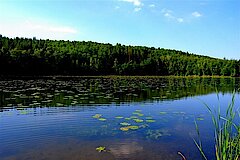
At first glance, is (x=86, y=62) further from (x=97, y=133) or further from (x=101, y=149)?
(x=101, y=149)

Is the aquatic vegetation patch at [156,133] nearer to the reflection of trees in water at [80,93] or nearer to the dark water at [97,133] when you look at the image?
the dark water at [97,133]

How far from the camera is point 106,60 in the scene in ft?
282

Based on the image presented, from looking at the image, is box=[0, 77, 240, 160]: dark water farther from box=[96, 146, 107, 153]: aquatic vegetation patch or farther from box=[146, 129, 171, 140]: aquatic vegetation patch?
box=[96, 146, 107, 153]: aquatic vegetation patch

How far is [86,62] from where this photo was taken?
261ft

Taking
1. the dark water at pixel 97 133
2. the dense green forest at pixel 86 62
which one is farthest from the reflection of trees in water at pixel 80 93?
the dense green forest at pixel 86 62

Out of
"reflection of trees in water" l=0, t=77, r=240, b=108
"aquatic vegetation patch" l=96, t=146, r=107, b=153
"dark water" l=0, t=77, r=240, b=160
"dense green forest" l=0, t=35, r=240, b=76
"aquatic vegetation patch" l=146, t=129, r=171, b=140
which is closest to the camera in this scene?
"dark water" l=0, t=77, r=240, b=160

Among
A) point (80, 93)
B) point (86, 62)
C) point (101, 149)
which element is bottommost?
point (101, 149)

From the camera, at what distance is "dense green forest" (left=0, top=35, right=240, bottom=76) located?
61562mm

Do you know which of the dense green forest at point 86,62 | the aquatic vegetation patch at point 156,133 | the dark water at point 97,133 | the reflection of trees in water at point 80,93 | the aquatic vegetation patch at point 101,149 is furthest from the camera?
the dense green forest at point 86,62

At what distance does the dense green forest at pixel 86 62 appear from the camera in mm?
61562

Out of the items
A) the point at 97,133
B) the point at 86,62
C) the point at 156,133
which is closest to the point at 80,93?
the point at 97,133

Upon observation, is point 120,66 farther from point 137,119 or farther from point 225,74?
point 137,119

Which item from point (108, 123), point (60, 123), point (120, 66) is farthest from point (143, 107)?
point (120, 66)

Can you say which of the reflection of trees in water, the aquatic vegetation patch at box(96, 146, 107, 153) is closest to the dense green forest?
the reflection of trees in water
